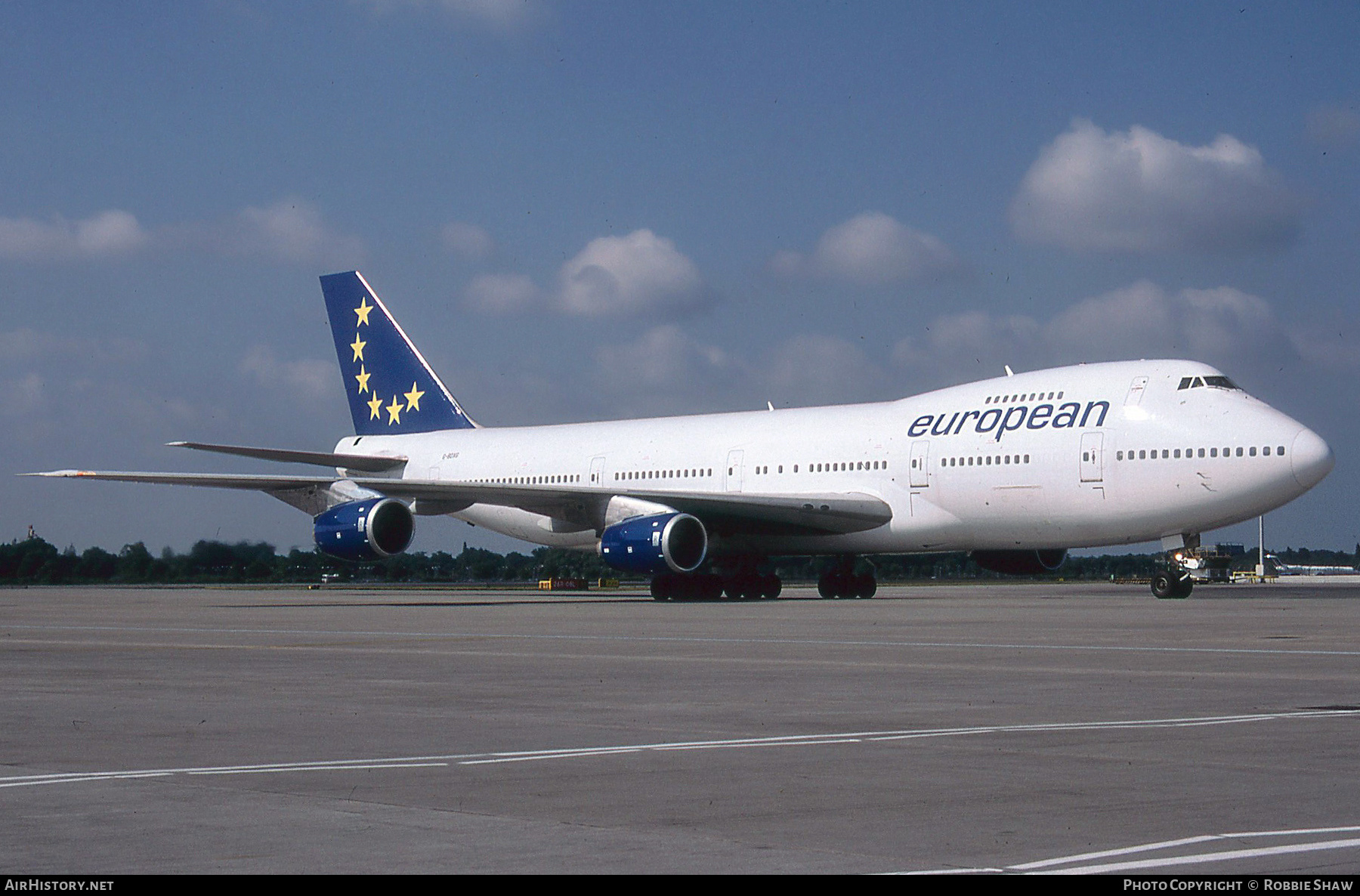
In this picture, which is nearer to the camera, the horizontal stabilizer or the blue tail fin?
the horizontal stabilizer

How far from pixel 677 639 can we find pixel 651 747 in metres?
11.2

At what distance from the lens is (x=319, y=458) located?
42125mm

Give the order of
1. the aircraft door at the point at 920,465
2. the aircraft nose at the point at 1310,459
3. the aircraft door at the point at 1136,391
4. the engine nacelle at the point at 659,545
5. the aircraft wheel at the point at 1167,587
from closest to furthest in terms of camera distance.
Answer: the aircraft nose at the point at 1310,459
the aircraft door at the point at 1136,391
the aircraft wheel at the point at 1167,587
the engine nacelle at the point at 659,545
the aircraft door at the point at 920,465

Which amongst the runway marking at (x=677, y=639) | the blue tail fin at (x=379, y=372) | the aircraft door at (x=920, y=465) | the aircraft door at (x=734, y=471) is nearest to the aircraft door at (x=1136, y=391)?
the aircraft door at (x=920, y=465)

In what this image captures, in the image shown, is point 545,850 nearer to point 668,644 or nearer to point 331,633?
point 668,644

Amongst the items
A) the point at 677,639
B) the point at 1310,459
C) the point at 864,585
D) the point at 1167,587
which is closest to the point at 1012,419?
the point at 1167,587

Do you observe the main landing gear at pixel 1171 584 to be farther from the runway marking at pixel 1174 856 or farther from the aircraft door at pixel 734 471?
→ the runway marking at pixel 1174 856

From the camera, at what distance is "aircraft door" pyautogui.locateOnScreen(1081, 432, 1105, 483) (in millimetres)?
32969

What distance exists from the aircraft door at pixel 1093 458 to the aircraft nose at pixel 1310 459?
12.0ft

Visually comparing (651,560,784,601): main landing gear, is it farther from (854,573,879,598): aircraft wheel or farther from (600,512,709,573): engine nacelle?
(854,573,879,598): aircraft wheel

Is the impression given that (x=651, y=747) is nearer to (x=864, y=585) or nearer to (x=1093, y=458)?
(x=1093, y=458)

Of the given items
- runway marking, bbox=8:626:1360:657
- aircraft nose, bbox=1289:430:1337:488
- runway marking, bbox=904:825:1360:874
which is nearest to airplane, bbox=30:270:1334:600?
aircraft nose, bbox=1289:430:1337:488

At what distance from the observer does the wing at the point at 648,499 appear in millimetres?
36719

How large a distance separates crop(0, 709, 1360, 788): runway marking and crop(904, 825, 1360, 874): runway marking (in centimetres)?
337
